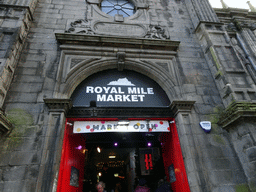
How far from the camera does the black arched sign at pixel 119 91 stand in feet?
19.7

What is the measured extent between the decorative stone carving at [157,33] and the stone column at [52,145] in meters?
4.72

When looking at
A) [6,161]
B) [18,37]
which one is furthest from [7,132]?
[18,37]

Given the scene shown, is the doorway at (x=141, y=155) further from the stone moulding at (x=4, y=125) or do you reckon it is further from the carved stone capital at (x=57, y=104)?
the stone moulding at (x=4, y=125)

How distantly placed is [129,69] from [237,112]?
410 centimetres

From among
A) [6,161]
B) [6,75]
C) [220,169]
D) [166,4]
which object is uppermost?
[166,4]

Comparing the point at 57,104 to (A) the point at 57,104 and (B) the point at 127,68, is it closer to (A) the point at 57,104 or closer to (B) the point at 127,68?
(A) the point at 57,104

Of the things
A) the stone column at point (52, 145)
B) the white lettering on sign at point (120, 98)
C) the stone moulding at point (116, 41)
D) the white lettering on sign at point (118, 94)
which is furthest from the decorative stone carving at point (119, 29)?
the stone column at point (52, 145)

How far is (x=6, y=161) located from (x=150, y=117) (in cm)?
436

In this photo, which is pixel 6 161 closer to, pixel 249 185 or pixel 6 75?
pixel 6 75

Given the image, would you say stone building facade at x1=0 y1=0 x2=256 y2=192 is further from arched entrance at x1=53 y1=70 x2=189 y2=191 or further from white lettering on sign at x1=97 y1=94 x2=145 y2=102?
white lettering on sign at x1=97 y1=94 x2=145 y2=102

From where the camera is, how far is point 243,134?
4.95 meters

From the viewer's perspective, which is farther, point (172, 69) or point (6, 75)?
point (172, 69)

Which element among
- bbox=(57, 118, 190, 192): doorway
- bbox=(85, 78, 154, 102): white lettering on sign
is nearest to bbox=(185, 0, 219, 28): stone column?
bbox=(85, 78, 154, 102): white lettering on sign

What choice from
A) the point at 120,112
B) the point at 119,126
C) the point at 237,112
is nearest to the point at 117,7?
the point at 120,112
